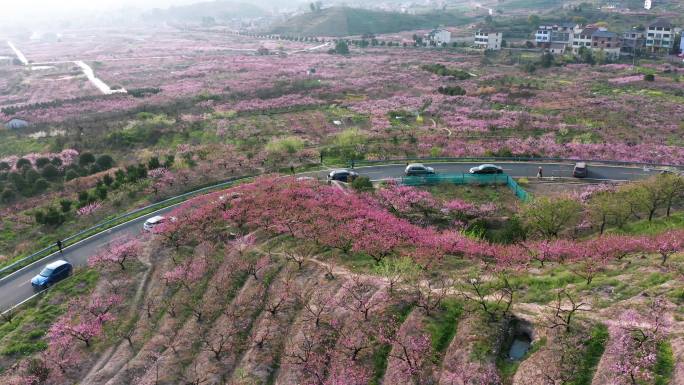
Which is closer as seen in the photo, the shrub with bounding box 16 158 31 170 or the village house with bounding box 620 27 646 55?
the shrub with bounding box 16 158 31 170

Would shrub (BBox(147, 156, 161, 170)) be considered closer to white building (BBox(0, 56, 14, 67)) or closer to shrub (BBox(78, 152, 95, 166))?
shrub (BBox(78, 152, 95, 166))

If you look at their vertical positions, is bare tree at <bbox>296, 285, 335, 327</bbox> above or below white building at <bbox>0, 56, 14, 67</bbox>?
below

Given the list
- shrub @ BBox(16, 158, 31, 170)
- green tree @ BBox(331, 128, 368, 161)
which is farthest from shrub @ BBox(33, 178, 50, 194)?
green tree @ BBox(331, 128, 368, 161)

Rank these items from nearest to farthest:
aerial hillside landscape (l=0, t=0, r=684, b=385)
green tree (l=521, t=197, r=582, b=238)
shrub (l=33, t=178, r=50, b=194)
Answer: aerial hillside landscape (l=0, t=0, r=684, b=385) < green tree (l=521, t=197, r=582, b=238) < shrub (l=33, t=178, r=50, b=194)

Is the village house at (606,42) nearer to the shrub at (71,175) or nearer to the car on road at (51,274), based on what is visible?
the shrub at (71,175)

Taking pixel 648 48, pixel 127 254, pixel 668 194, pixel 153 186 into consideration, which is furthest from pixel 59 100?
pixel 648 48

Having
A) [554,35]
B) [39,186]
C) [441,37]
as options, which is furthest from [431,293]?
[441,37]

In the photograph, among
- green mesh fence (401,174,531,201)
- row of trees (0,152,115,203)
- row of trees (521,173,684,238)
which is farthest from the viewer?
row of trees (0,152,115,203)

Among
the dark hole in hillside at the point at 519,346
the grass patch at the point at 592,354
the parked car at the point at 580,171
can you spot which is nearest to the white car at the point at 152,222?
the dark hole in hillside at the point at 519,346
